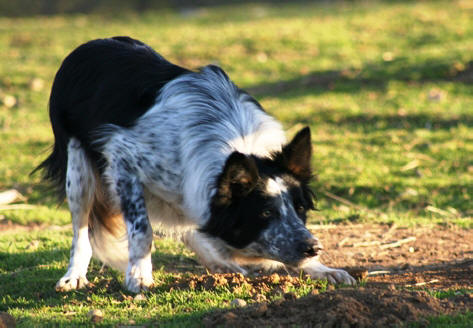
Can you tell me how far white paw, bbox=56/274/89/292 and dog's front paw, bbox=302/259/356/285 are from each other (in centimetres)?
174

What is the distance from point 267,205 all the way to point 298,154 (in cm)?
48

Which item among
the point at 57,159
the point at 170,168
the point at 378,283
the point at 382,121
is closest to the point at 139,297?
the point at 170,168

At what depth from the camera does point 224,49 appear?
17656 mm

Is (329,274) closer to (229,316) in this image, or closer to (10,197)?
(229,316)

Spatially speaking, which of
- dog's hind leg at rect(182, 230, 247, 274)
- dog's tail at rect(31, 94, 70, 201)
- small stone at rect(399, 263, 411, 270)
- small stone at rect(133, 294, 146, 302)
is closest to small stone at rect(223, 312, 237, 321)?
small stone at rect(133, 294, 146, 302)

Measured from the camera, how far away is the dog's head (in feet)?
15.9

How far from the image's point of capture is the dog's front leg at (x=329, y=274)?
535 centimetres

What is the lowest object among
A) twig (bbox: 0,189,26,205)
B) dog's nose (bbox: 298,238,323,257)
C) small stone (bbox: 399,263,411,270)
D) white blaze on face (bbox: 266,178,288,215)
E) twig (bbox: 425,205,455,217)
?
twig (bbox: 0,189,26,205)

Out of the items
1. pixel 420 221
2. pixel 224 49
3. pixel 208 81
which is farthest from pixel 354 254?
pixel 224 49

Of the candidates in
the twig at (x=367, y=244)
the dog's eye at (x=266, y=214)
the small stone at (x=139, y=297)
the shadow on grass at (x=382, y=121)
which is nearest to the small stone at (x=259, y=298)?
the dog's eye at (x=266, y=214)

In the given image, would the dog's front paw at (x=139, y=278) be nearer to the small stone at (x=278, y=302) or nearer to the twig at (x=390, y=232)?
the small stone at (x=278, y=302)

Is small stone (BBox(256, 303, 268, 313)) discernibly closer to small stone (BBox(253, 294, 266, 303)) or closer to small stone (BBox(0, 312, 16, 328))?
small stone (BBox(253, 294, 266, 303))

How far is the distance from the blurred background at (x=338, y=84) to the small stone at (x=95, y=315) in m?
3.67

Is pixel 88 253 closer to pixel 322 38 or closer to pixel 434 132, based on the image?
pixel 434 132
